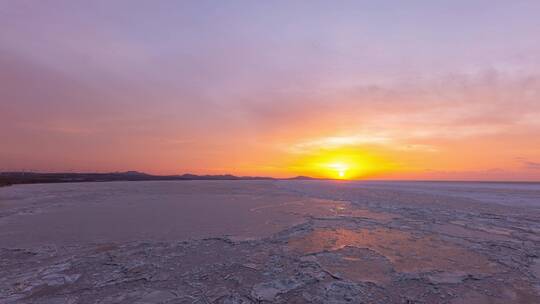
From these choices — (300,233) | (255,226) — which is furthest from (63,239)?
(300,233)

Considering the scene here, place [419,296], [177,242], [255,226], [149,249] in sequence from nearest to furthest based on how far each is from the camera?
[419,296], [149,249], [177,242], [255,226]

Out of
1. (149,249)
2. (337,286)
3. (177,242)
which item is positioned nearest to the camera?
(337,286)

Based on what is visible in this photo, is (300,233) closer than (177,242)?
No

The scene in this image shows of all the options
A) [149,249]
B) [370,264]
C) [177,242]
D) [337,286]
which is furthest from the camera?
[177,242]

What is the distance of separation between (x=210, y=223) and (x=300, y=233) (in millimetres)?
3331

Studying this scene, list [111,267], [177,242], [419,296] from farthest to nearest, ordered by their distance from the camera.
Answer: [177,242] < [111,267] < [419,296]

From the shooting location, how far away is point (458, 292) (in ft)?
14.8

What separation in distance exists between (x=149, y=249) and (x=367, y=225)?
6.87m

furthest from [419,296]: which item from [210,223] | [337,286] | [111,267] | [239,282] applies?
[210,223]

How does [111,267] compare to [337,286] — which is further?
[111,267]

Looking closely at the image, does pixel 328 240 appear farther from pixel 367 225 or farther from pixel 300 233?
pixel 367 225

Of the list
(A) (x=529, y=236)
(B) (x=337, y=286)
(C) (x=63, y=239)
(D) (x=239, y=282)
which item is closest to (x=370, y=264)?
(B) (x=337, y=286)

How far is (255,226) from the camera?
9.58 m

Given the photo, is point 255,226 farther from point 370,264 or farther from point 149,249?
point 370,264
